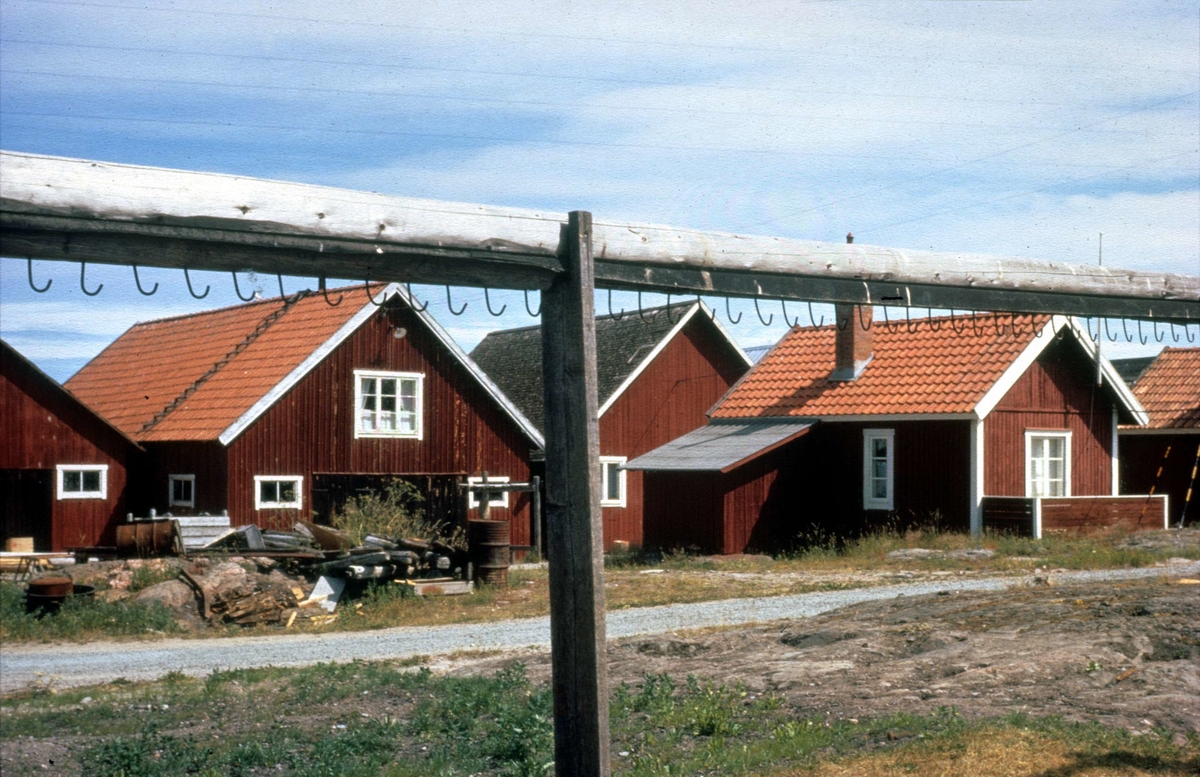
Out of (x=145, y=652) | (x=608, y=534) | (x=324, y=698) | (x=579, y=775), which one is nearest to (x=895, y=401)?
(x=608, y=534)

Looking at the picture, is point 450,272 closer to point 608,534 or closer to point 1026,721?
point 1026,721

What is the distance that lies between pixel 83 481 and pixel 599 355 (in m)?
14.7

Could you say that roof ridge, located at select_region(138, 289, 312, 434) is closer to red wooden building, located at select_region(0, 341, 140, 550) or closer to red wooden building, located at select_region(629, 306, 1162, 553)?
red wooden building, located at select_region(0, 341, 140, 550)

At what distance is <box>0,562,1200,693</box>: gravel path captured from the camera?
12109 mm

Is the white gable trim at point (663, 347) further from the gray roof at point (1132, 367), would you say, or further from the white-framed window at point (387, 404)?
the gray roof at point (1132, 367)

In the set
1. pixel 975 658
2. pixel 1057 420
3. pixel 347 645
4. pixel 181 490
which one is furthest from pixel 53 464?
pixel 1057 420

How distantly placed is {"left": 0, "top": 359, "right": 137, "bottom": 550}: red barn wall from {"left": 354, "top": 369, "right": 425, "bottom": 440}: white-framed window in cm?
→ 502

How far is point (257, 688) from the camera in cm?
1045

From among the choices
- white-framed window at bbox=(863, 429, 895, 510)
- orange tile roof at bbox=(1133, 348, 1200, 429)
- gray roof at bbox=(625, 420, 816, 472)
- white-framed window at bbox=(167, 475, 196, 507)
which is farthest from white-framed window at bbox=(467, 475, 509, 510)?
orange tile roof at bbox=(1133, 348, 1200, 429)

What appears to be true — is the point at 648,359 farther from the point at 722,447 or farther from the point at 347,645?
the point at 347,645

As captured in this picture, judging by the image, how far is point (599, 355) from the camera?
35.9 m

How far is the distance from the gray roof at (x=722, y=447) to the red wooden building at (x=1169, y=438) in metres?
11.3

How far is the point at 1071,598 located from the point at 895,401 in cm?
1365

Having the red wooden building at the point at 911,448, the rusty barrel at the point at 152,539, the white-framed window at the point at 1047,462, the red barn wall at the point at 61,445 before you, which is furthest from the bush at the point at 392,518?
the white-framed window at the point at 1047,462
